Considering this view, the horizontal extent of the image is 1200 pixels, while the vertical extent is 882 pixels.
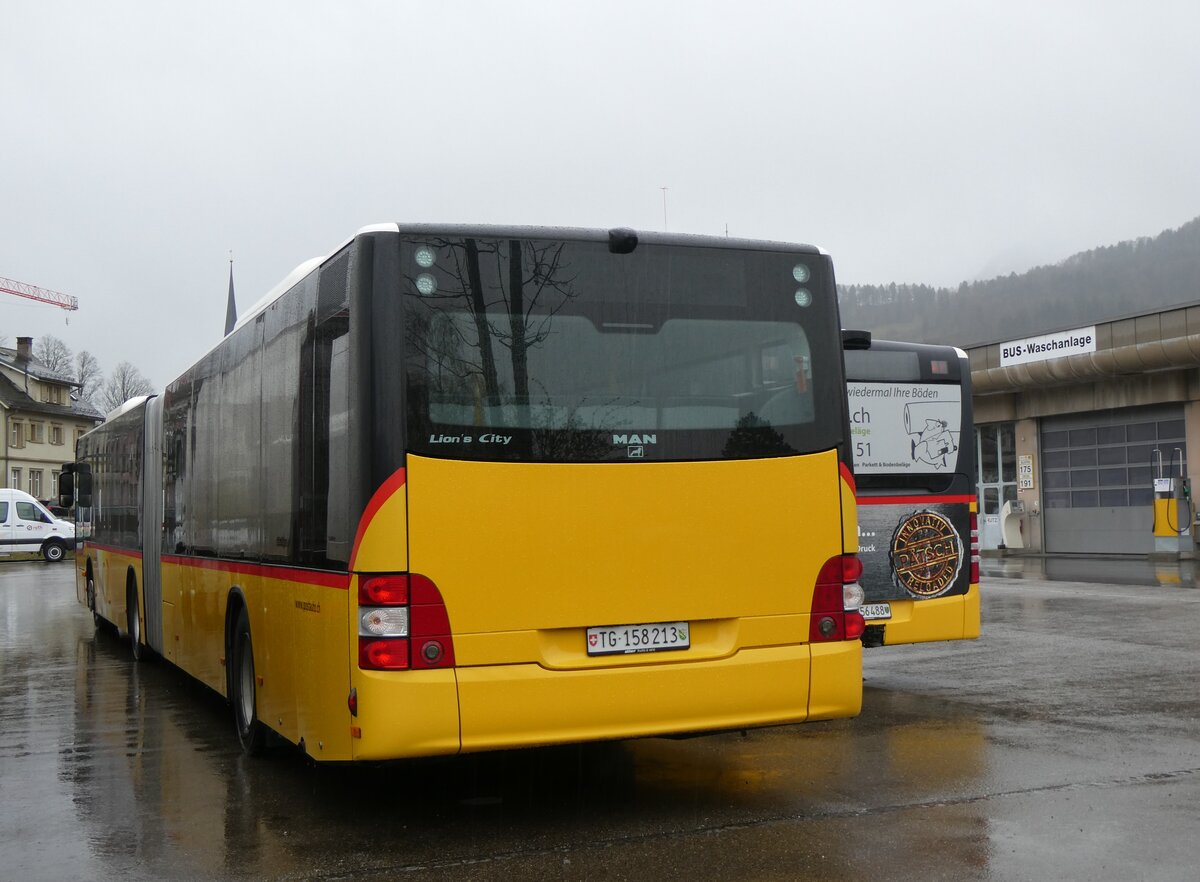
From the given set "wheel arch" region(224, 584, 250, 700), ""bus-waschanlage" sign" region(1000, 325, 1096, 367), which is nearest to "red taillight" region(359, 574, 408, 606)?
"wheel arch" region(224, 584, 250, 700)

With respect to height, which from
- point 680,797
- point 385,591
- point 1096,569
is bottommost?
point 1096,569

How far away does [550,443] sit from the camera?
20.6 ft

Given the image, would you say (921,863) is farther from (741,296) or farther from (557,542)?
(741,296)

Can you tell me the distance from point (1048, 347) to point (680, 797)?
2924 cm

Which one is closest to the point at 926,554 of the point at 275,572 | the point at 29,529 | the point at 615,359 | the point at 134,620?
the point at 615,359

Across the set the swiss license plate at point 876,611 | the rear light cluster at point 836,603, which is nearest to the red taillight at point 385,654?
the rear light cluster at point 836,603

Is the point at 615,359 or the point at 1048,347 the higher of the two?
the point at 1048,347

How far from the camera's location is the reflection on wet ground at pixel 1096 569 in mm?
24094

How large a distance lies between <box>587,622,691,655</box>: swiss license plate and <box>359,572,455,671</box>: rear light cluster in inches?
31.3

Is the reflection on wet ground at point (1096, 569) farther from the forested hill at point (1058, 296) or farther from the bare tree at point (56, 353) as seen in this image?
the bare tree at point (56, 353)

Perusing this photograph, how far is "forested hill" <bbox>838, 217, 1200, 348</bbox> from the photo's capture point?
3759cm

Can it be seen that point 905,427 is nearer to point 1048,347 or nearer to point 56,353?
point 1048,347

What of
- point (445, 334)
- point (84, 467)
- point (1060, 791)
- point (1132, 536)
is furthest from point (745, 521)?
point (1132, 536)

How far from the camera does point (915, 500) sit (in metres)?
11.1
